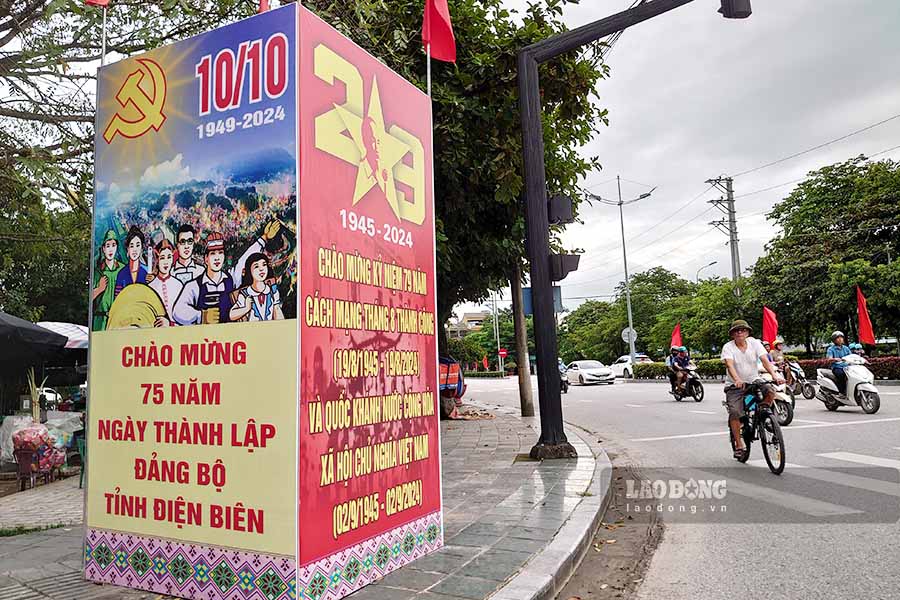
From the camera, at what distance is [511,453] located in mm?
9219

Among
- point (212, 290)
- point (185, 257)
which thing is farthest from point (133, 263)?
point (212, 290)

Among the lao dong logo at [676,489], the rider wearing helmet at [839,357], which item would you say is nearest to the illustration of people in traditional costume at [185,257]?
the lao dong logo at [676,489]

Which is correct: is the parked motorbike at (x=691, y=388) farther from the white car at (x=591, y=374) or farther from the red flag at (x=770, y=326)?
the white car at (x=591, y=374)

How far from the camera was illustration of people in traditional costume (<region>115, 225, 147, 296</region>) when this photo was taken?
398 cm

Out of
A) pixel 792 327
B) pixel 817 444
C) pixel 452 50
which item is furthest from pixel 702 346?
pixel 452 50

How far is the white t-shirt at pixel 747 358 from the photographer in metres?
7.59

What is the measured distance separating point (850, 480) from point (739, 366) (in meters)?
1.63

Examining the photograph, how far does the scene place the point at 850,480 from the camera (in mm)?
6500

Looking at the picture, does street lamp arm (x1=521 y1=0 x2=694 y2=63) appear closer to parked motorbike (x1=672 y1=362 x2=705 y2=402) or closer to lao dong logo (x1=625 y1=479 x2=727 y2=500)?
lao dong logo (x1=625 y1=479 x2=727 y2=500)

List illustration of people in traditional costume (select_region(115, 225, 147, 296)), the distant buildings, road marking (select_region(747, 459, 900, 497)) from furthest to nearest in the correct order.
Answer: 1. the distant buildings
2. road marking (select_region(747, 459, 900, 497))
3. illustration of people in traditional costume (select_region(115, 225, 147, 296))

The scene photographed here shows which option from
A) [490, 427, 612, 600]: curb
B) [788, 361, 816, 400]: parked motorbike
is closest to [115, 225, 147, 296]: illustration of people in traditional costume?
[490, 427, 612, 600]: curb

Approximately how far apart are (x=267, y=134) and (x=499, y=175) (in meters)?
6.56

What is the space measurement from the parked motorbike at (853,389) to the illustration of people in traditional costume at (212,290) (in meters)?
11.9

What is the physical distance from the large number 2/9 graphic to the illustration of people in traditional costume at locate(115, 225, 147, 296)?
125cm
